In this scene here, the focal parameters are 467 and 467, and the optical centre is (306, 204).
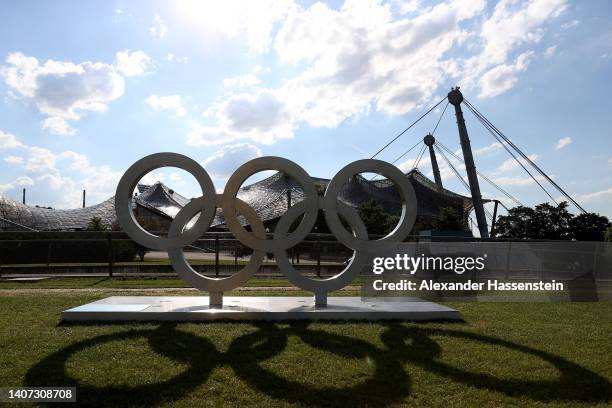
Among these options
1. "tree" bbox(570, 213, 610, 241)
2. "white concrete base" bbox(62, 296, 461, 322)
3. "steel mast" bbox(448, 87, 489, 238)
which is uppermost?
"steel mast" bbox(448, 87, 489, 238)

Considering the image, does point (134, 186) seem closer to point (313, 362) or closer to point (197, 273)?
point (197, 273)

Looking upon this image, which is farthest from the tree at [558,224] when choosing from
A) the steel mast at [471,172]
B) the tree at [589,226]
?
the steel mast at [471,172]

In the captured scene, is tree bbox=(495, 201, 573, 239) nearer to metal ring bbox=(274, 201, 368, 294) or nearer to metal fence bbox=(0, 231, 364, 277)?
metal fence bbox=(0, 231, 364, 277)

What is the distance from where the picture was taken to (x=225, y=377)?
618 cm

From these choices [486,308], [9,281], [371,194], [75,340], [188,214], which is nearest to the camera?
[75,340]

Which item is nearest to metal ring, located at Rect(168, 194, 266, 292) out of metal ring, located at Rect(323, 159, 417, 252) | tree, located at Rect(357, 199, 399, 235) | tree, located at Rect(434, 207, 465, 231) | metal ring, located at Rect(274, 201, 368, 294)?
metal ring, located at Rect(274, 201, 368, 294)

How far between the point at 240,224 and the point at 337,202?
2.24m

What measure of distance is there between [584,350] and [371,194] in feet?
204

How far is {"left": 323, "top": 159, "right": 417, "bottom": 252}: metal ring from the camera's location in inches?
411

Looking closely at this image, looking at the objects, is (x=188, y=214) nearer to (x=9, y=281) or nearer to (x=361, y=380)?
(x=361, y=380)

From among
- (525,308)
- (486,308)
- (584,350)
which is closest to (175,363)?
(584,350)

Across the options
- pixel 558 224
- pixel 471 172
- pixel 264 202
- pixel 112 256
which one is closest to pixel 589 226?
pixel 558 224

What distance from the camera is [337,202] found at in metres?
10.6

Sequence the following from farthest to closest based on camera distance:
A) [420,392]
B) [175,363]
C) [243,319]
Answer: [243,319]
[175,363]
[420,392]
